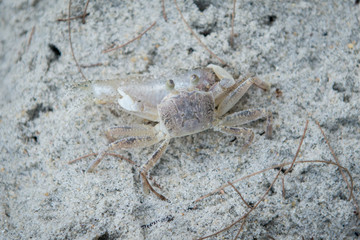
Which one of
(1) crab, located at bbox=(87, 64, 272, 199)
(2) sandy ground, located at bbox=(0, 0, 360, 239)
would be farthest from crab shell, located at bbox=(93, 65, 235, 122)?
(2) sandy ground, located at bbox=(0, 0, 360, 239)

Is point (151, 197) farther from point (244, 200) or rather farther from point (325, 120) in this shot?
point (325, 120)

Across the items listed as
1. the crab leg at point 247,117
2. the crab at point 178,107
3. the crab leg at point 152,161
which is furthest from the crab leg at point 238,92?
the crab leg at point 152,161

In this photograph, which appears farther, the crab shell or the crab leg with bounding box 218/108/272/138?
the crab shell

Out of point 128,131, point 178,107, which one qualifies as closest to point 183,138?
point 178,107

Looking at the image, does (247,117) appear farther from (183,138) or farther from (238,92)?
(183,138)

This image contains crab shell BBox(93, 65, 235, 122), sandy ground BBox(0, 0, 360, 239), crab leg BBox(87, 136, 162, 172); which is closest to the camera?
sandy ground BBox(0, 0, 360, 239)

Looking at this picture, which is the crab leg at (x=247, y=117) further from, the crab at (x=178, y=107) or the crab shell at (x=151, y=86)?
the crab shell at (x=151, y=86)

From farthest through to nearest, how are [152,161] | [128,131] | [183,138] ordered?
[183,138]
[128,131]
[152,161]

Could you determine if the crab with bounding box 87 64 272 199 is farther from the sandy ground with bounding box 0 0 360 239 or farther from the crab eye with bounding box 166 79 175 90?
the sandy ground with bounding box 0 0 360 239
